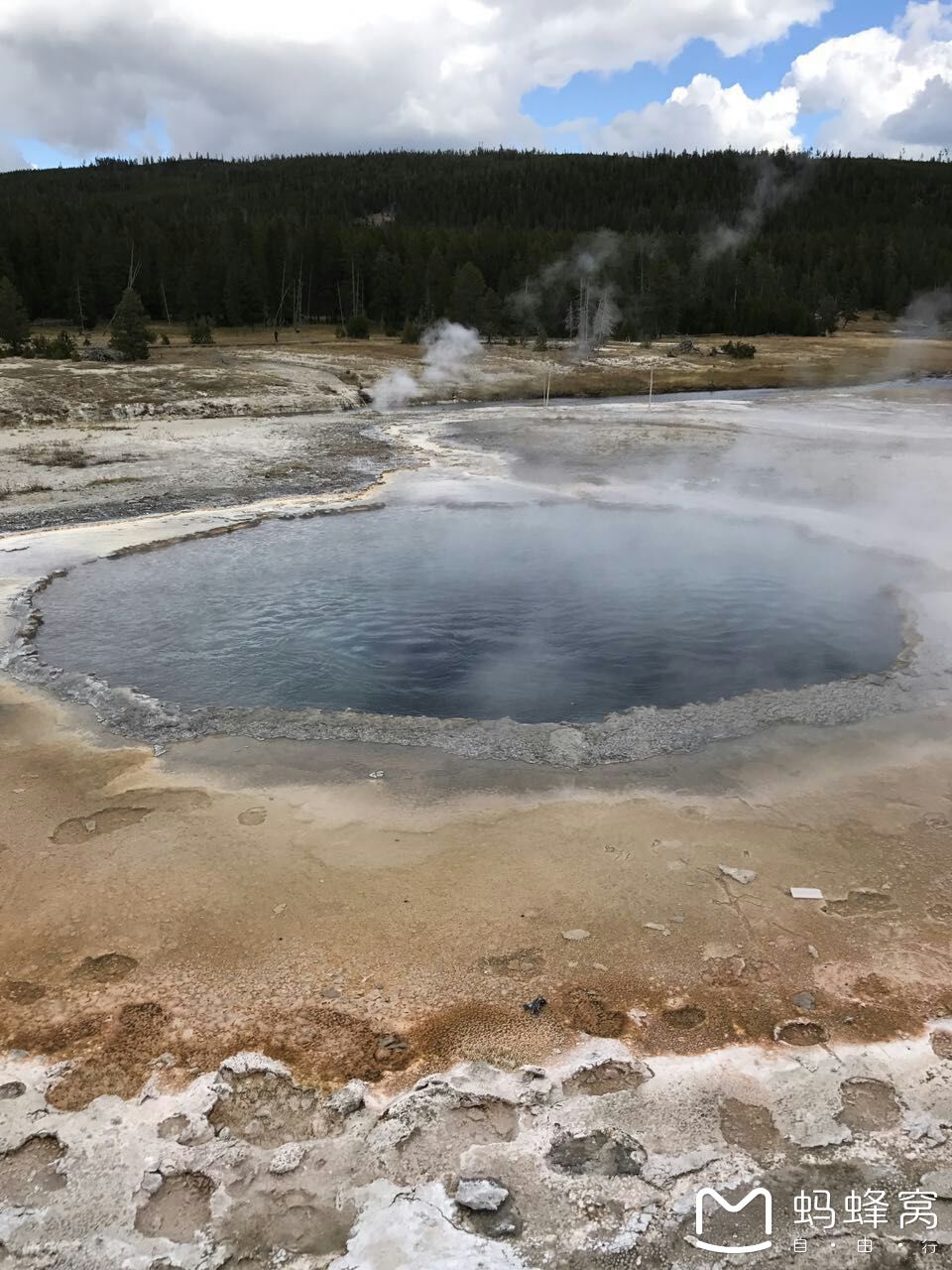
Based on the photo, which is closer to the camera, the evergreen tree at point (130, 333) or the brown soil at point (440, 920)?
the brown soil at point (440, 920)

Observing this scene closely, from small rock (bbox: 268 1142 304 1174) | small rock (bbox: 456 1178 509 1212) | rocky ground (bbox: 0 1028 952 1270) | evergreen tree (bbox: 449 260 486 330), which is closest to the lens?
A: rocky ground (bbox: 0 1028 952 1270)

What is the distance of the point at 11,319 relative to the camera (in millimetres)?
35500

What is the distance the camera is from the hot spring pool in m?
8.28

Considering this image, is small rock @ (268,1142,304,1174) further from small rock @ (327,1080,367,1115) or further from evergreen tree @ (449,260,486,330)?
evergreen tree @ (449,260,486,330)

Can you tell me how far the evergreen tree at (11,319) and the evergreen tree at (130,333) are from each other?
3.60 metres

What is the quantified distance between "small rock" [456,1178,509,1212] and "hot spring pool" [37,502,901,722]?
172 inches

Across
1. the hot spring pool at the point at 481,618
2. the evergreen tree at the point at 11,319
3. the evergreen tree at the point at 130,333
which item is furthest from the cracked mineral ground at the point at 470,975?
the evergreen tree at the point at 11,319

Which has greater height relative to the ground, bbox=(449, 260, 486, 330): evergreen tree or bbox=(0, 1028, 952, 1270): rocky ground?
bbox=(449, 260, 486, 330): evergreen tree

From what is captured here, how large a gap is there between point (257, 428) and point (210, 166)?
142 metres

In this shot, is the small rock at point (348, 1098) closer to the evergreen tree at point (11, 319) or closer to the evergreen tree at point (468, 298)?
the evergreen tree at point (11, 319)

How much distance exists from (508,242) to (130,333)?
37276mm

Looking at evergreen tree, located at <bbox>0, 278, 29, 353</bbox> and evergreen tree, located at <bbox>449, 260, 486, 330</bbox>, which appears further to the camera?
evergreen tree, located at <bbox>449, 260, 486, 330</bbox>

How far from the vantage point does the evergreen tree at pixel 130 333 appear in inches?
1415

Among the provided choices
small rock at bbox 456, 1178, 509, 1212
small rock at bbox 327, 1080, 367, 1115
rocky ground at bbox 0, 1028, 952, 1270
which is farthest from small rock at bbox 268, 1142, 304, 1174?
small rock at bbox 456, 1178, 509, 1212
